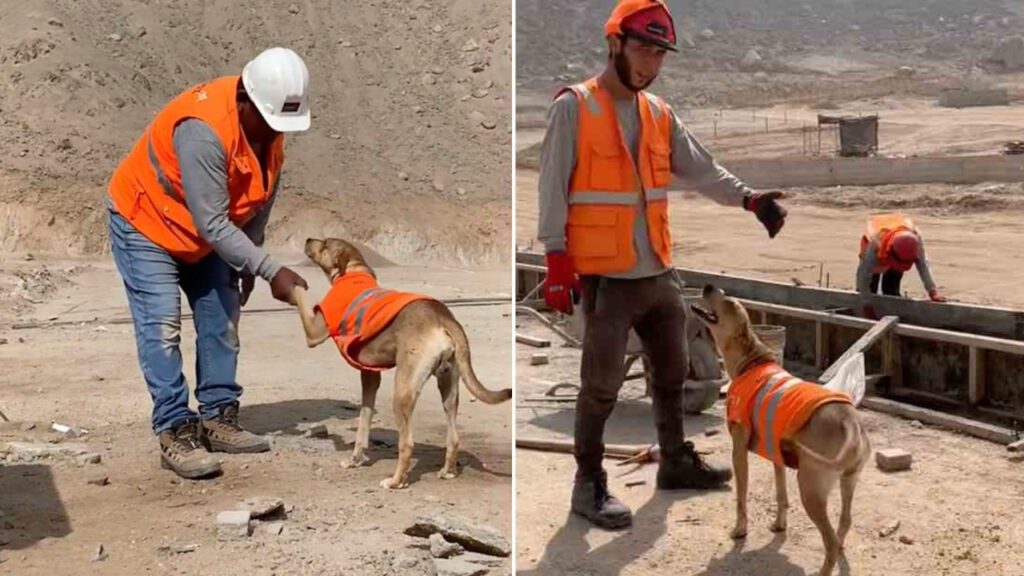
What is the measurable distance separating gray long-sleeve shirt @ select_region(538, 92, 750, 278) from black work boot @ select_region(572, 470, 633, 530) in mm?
668

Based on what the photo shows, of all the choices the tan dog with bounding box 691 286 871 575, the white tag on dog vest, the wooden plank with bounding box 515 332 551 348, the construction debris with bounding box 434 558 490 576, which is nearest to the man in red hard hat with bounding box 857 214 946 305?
the wooden plank with bounding box 515 332 551 348

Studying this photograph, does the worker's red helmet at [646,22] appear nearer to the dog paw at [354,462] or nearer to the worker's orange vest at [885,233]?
the dog paw at [354,462]

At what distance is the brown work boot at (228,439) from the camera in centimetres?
535

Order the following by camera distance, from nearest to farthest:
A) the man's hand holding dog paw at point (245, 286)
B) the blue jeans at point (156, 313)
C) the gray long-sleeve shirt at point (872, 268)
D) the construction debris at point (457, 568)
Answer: the construction debris at point (457, 568) < the blue jeans at point (156, 313) < the man's hand holding dog paw at point (245, 286) < the gray long-sleeve shirt at point (872, 268)

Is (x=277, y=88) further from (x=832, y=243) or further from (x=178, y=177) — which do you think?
(x=832, y=243)

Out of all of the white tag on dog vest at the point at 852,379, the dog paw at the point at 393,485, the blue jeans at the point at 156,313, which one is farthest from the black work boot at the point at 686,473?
the blue jeans at the point at 156,313

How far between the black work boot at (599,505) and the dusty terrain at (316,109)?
13.0m

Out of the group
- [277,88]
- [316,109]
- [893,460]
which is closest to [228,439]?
[277,88]

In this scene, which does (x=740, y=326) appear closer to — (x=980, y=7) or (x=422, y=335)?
(x=422, y=335)

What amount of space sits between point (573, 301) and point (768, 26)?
3362 cm

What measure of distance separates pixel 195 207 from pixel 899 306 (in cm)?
357

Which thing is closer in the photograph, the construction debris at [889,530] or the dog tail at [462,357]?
the construction debris at [889,530]

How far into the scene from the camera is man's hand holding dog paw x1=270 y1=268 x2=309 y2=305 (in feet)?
15.7

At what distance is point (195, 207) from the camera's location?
4855 mm
